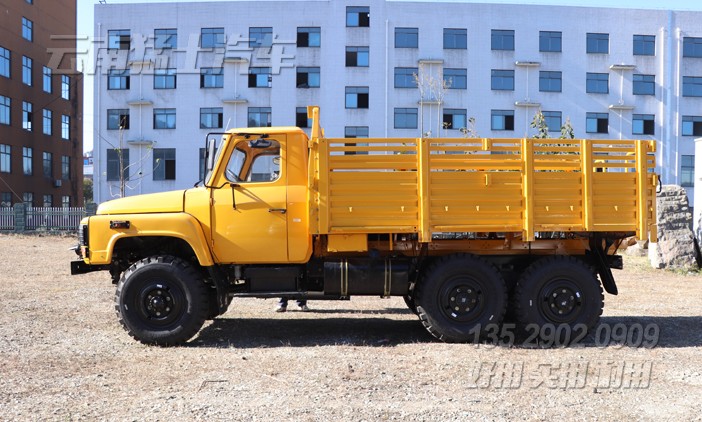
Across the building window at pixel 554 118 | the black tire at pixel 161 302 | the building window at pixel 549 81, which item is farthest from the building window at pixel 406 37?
the black tire at pixel 161 302

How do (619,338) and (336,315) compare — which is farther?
(336,315)

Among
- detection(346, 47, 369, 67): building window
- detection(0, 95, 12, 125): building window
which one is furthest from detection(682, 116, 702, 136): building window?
detection(0, 95, 12, 125): building window

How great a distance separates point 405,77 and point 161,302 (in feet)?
119

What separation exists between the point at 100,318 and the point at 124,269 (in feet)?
5.47

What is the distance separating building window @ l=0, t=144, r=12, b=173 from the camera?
44344 mm

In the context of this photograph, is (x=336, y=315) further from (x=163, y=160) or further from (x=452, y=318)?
(x=163, y=160)

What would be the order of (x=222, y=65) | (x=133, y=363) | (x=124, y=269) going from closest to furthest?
(x=133, y=363) < (x=124, y=269) < (x=222, y=65)

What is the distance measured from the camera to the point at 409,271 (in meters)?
7.91

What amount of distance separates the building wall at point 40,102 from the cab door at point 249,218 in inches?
Answer: 1572

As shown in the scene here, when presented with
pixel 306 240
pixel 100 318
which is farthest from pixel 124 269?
pixel 306 240

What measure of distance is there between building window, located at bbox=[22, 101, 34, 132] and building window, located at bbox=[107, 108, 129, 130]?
9462 millimetres

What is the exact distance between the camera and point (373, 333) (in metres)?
8.59

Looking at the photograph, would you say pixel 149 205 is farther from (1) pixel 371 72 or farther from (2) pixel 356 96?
(1) pixel 371 72

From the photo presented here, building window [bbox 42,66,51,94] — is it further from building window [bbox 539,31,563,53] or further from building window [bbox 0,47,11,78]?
building window [bbox 539,31,563,53]
